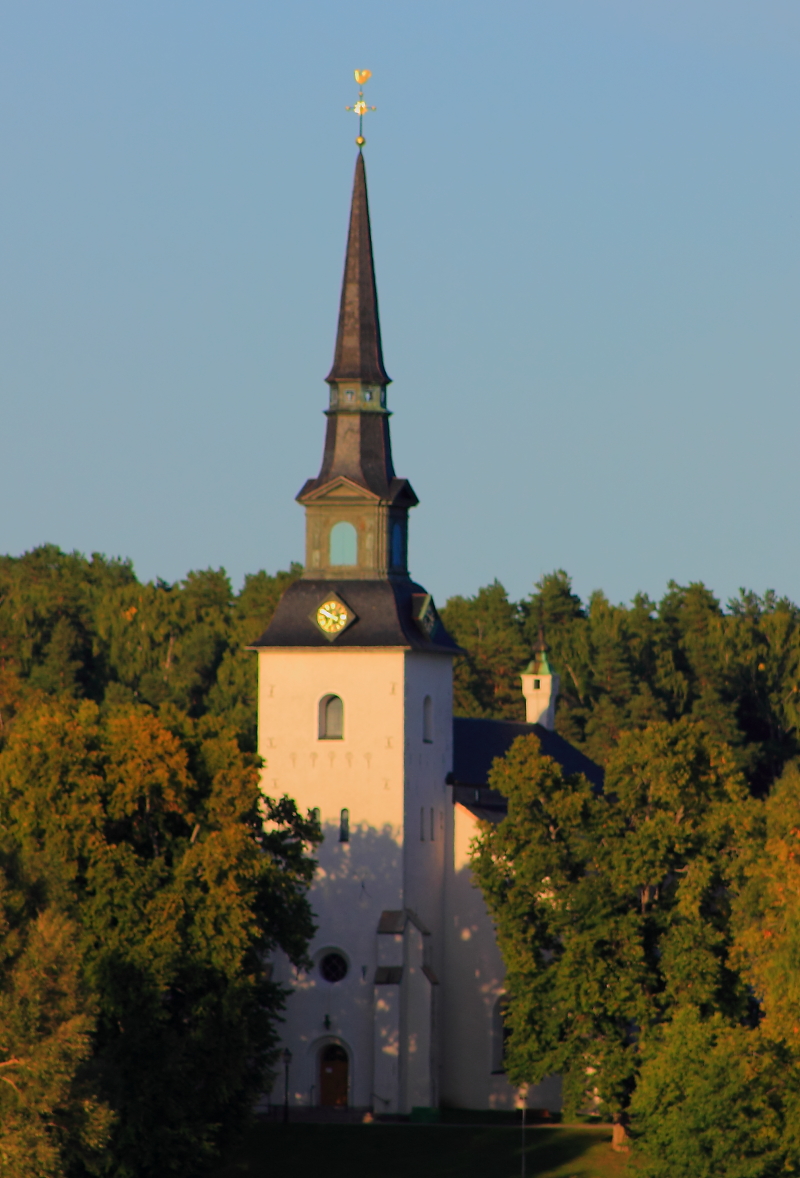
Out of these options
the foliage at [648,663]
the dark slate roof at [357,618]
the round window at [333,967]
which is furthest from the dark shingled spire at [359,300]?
the foliage at [648,663]

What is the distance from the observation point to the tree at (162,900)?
60719mm

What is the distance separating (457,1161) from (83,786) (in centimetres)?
1407

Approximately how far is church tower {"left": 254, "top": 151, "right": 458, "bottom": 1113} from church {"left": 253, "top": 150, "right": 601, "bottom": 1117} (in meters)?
0.04

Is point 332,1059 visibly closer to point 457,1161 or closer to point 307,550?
point 457,1161

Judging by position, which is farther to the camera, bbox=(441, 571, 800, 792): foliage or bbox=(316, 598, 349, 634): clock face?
bbox=(441, 571, 800, 792): foliage

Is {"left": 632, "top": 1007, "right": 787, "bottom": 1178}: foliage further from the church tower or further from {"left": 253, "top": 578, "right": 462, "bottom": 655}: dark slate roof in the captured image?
{"left": 253, "top": 578, "right": 462, "bottom": 655}: dark slate roof

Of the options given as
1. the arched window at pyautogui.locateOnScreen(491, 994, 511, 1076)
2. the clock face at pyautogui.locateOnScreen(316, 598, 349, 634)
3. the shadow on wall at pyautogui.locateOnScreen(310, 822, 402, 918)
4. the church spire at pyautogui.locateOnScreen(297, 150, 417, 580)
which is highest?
the church spire at pyautogui.locateOnScreen(297, 150, 417, 580)

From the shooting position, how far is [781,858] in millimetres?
64125

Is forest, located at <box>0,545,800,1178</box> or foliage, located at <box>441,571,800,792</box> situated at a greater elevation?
foliage, located at <box>441,571,800,792</box>

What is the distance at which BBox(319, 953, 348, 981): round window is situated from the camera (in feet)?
244

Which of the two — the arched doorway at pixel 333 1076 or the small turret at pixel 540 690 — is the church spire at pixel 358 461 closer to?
the arched doorway at pixel 333 1076

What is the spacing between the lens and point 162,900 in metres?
62.2

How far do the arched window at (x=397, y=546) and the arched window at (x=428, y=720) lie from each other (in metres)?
3.74

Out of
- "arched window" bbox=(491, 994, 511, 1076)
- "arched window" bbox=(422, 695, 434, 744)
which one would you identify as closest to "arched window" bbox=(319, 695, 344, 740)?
"arched window" bbox=(422, 695, 434, 744)
